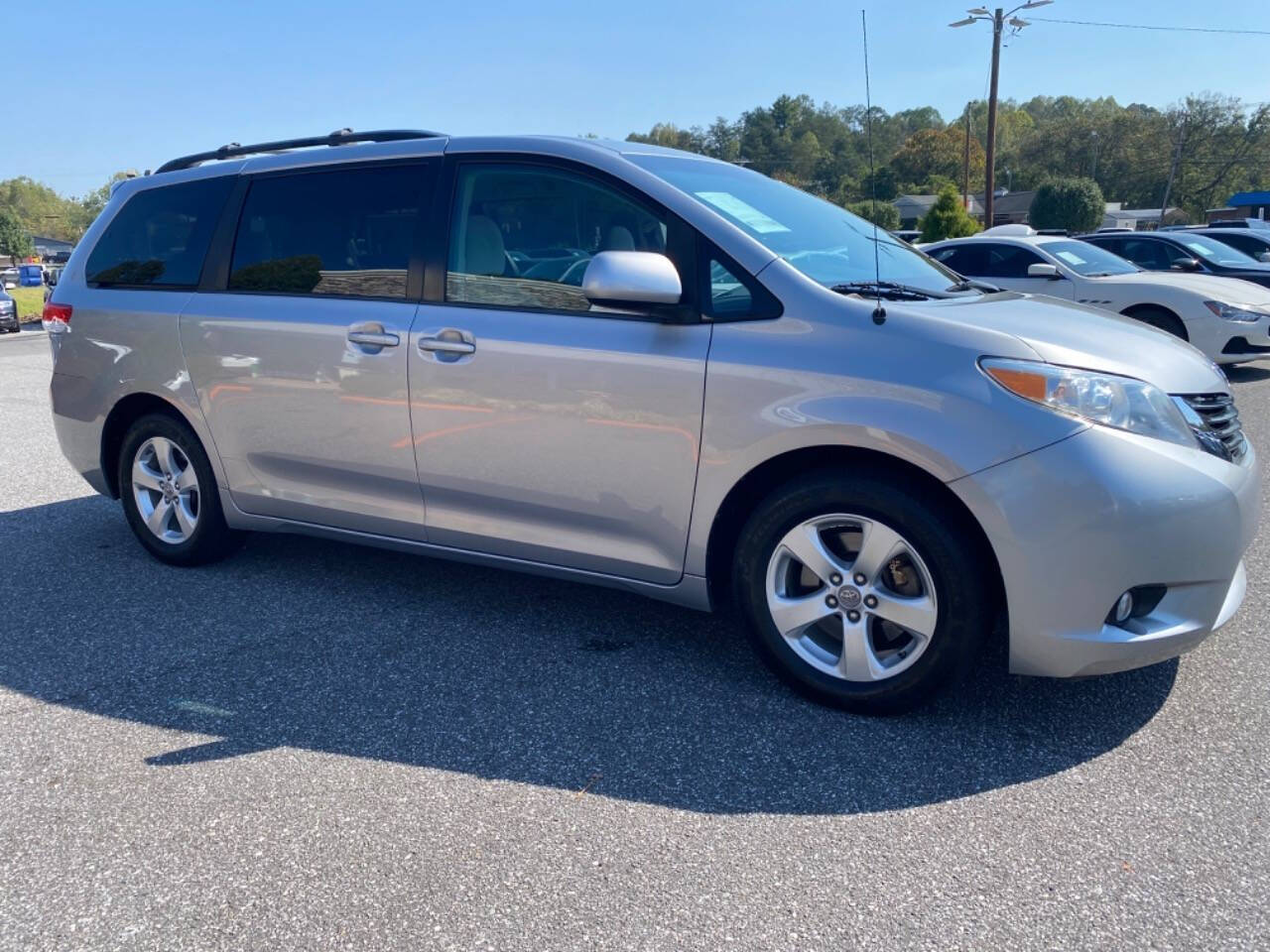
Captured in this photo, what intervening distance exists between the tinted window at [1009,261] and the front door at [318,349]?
8468 millimetres

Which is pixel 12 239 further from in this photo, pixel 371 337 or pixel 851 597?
pixel 851 597

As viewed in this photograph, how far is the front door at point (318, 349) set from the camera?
402 cm

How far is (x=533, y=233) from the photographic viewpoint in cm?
381

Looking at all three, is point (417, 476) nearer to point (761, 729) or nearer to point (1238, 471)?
point (761, 729)

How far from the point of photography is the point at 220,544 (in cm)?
487

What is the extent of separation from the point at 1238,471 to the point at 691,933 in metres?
2.13

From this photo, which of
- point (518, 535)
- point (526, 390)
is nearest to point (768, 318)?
point (526, 390)

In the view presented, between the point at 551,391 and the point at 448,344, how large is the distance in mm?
482

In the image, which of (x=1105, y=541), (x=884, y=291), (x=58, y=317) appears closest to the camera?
(x=1105, y=541)

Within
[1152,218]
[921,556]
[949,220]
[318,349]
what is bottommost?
[921,556]

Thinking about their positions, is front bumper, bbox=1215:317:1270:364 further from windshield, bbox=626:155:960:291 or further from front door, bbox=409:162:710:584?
front door, bbox=409:162:710:584

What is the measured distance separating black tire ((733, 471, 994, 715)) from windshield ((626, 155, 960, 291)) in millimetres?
733

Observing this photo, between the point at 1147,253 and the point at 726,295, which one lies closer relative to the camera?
the point at 726,295

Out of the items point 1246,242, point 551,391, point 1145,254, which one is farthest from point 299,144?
point 1246,242
